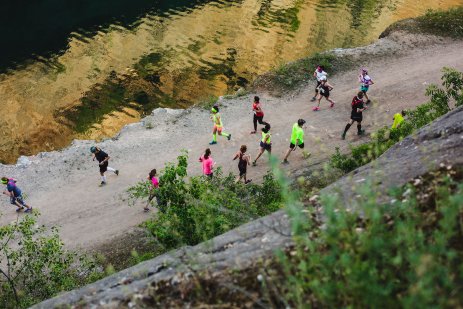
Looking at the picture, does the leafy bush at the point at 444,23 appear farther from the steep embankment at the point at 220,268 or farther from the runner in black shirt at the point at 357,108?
the steep embankment at the point at 220,268

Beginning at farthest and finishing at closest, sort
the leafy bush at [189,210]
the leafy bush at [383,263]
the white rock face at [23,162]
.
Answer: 1. the white rock face at [23,162]
2. the leafy bush at [189,210]
3. the leafy bush at [383,263]

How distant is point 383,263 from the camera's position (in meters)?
4.97

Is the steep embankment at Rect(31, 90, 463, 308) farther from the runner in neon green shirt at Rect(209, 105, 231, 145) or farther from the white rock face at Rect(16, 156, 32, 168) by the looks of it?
the white rock face at Rect(16, 156, 32, 168)

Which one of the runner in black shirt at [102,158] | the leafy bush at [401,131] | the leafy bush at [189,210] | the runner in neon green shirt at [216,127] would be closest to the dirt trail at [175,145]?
the runner in neon green shirt at [216,127]

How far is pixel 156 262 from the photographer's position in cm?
789

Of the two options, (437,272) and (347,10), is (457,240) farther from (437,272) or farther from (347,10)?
(347,10)

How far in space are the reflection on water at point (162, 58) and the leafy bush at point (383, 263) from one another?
2769cm

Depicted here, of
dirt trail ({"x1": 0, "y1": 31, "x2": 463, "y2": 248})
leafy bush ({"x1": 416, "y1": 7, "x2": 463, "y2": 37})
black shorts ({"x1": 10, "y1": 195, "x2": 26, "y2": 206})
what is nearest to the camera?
dirt trail ({"x1": 0, "y1": 31, "x2": 463, "y2": 248})

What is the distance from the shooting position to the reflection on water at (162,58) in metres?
33.7

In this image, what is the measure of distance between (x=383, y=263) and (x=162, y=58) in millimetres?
40196

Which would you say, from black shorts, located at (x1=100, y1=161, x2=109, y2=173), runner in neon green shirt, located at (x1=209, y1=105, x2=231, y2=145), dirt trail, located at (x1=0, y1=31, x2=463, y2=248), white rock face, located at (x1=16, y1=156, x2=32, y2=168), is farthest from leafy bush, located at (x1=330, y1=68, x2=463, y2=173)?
white rock face, located at (x1=16, y1=156, x2=32, y2=168)

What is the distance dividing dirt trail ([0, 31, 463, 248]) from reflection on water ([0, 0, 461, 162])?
5.06m

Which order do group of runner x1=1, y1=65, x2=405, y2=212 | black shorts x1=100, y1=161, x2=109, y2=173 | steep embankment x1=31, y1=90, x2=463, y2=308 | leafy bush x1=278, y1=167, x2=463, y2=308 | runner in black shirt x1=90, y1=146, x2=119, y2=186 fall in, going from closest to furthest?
leafy bush x1=278, y1=167, x2=463, y2=308, steep embankment x1=31, y1=90, x2=463, y2=308, group of runner x1=1, y1=65, x2=405, y2=212, runner in black shirt x1=90, y1=146, x2=119, y2=186, black shorts x1=100, y1=161, x2=109, y2=173

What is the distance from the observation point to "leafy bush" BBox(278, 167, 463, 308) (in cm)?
430
